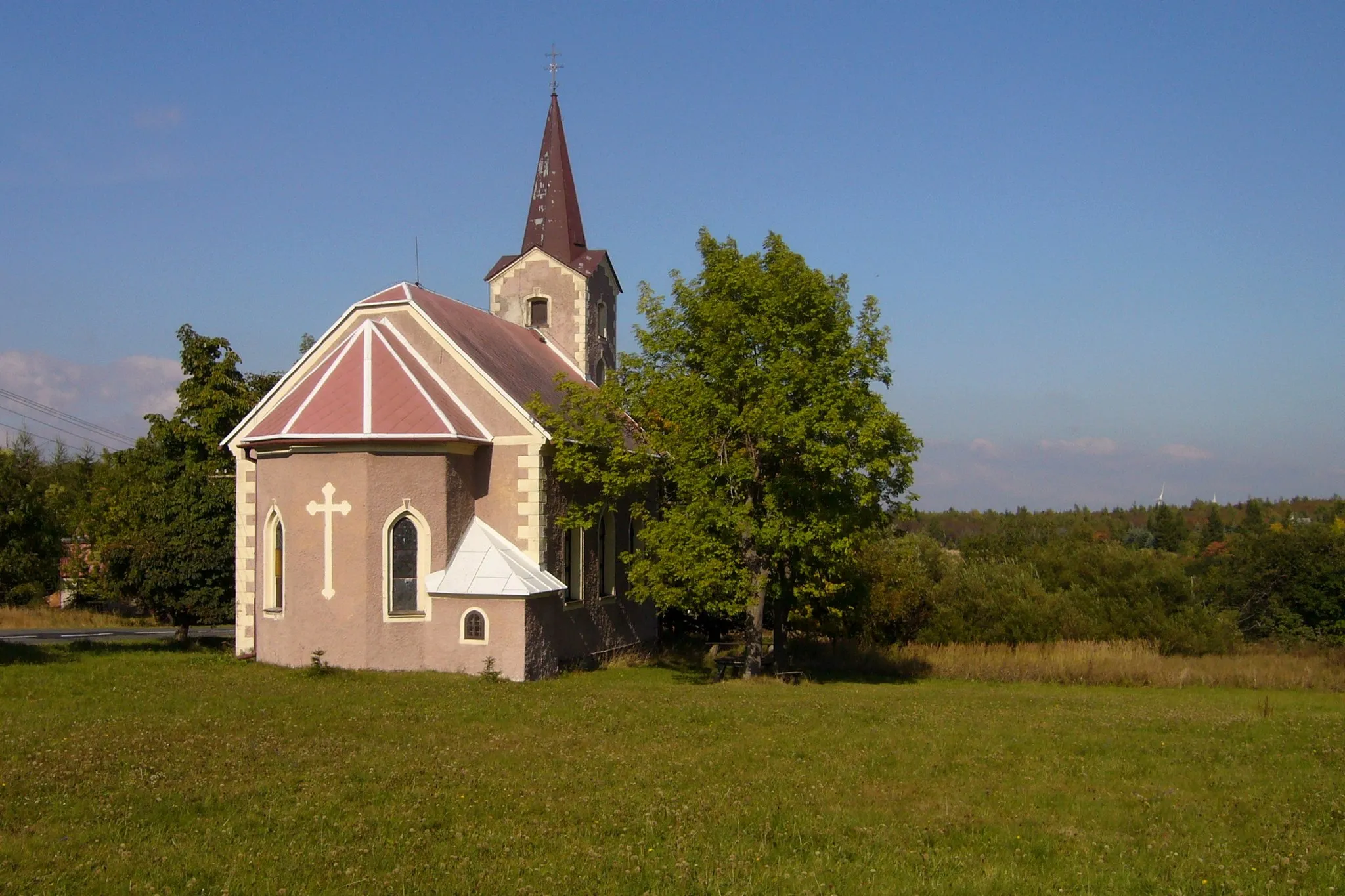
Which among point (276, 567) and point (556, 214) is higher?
point (556, 214)

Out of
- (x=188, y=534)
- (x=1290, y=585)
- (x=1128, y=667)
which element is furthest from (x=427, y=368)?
(x=1290, y=585)

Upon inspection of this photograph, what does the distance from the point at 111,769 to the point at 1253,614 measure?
3713 centimetres

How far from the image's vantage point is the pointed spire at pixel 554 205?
30.6 meters

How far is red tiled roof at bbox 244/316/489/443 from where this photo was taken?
20.2 meters

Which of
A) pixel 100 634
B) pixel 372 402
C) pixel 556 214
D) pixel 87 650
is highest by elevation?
pixel 556 214

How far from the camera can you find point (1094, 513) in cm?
10475

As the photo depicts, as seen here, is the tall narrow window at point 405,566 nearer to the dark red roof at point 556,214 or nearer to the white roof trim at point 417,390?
the white roof trim at point 417,390

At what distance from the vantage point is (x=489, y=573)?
20.3m

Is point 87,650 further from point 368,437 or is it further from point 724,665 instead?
point 724,665

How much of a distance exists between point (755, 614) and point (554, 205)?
1472 cm

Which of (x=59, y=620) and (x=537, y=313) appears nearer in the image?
(x=537, y=313)

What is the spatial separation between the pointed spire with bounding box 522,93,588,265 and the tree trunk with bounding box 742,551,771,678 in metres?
11.8

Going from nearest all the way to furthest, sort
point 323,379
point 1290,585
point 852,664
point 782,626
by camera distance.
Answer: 1. point 323,379
2. point 782,626
3. point 852,664
4. point 1290,585

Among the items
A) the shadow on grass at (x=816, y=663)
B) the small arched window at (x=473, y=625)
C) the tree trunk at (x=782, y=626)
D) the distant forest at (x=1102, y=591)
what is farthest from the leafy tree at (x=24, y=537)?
the distant forest at (x=1102, y=591)
